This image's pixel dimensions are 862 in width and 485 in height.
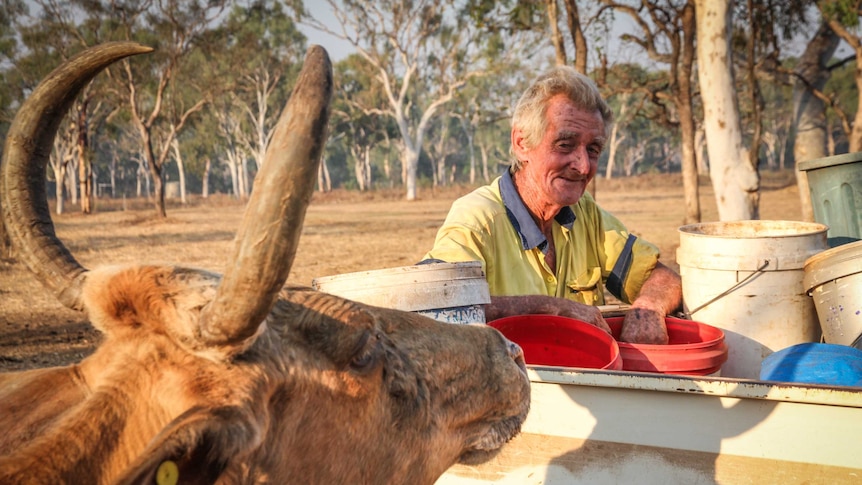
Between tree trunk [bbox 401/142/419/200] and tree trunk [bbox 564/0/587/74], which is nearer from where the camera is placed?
tree trunk [bbox 564/0/587/74]

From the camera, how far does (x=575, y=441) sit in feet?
9.00

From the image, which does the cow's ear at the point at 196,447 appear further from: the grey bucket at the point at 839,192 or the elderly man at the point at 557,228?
the grey bucket at the point at 839,192

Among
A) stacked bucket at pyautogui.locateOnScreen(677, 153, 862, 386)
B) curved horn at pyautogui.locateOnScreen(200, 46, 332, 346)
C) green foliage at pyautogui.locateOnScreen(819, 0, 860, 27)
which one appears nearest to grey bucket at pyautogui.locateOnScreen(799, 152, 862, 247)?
stacked bucket at pyautogui.locateOnScreen(677, 153, 862, 386)

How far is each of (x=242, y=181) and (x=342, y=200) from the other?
12.0 m

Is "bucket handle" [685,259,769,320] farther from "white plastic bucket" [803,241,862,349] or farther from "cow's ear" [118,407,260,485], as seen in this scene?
"cow's ear" [118,407,260,485]

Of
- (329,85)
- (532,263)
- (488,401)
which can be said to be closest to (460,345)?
(488,401)

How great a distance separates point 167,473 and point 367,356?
71cm

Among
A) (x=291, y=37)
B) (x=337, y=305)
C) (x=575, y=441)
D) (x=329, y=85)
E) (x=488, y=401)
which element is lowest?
(x=575, y=441)

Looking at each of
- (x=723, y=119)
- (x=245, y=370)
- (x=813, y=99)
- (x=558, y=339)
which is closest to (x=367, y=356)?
(x=245, y=370)

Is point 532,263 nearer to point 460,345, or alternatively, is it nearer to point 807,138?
point 460,345

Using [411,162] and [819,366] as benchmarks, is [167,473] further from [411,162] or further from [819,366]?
[411,162]

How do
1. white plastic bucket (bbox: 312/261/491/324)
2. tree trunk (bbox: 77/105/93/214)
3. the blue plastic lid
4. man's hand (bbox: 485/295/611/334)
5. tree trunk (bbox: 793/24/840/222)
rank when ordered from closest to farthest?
the blue plastic lid
white plastic bucket (bbox: 312/261/491/324)
man's hand (bbox: 485/295/611/334)
tree trunk (bbox: 793/24/840/222)
tree trunk (bbox: 77/105/93/214)

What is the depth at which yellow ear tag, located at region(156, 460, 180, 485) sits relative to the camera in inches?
52.2

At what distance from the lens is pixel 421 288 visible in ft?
9.71
